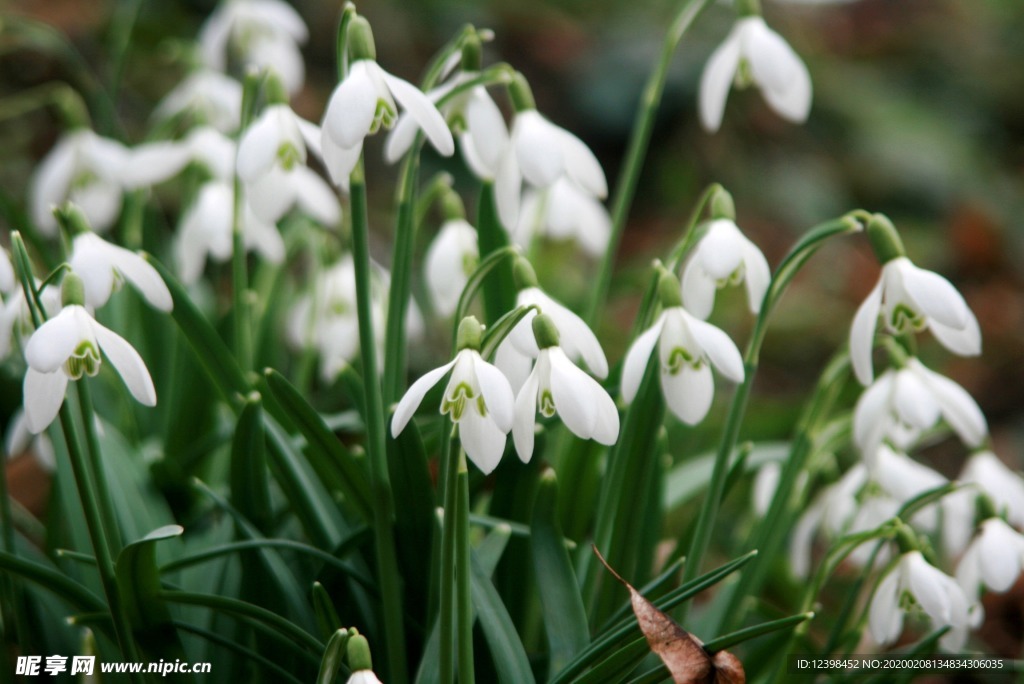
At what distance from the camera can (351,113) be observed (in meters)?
0.87

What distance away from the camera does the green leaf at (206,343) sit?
3.59 feet

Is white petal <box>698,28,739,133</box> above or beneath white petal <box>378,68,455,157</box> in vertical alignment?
above

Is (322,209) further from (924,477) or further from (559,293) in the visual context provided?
(924,477)

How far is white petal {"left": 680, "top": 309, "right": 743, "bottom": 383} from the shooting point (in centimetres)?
93

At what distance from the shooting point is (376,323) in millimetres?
1503

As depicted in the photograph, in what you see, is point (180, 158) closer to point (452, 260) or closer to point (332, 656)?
point (452, 260)

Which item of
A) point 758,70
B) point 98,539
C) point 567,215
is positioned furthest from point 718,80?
point 98,539

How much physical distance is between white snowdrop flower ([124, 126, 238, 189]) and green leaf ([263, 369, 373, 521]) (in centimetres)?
56

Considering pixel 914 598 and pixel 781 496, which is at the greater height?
pixel 781 496

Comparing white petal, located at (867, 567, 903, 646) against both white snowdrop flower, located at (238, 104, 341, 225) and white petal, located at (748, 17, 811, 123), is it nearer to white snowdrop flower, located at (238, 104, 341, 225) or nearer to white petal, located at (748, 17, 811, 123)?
white petal, located at (748, 17, 811, 123)

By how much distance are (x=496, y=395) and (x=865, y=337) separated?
48 cm

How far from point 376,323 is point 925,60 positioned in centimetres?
370

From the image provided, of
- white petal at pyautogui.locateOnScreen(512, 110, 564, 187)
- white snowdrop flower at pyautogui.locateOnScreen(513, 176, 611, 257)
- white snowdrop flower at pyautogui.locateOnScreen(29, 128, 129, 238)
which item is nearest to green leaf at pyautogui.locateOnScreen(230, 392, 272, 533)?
white petal at pyautogui.locateOnScreen(512, 110, 564, 187)

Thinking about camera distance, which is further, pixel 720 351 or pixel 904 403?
pixel 904 403
